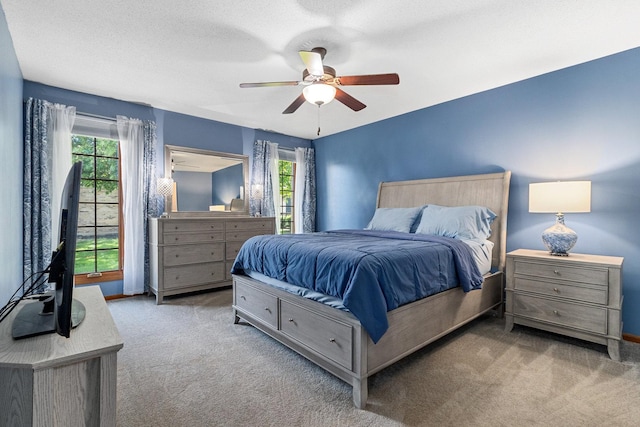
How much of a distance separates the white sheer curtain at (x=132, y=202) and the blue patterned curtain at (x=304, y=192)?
2.63 m

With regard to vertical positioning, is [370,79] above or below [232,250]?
above

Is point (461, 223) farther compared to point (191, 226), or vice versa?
point (191, 226)

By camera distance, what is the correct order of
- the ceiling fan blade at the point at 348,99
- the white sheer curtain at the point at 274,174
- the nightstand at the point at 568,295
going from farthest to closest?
the white sheer curtain at the point at 274,174 → the ceiling fan blade at the point at 348,99 → the nightstand at the point at 568,295

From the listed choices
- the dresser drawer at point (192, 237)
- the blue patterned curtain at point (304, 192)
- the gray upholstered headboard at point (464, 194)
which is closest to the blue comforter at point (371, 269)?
the gray upholstered headboard at point (464, 194)

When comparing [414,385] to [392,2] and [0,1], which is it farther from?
[0,1]

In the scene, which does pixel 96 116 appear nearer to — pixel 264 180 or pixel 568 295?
pixel 264 180

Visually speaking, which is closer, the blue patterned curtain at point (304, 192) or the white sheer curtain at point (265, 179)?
the white sheer curtain at point (265, 179)

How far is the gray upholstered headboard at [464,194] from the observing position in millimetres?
3334

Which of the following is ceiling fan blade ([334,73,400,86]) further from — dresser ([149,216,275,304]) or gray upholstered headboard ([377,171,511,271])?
dresser ([149,216,275,304])

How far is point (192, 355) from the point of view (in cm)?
240

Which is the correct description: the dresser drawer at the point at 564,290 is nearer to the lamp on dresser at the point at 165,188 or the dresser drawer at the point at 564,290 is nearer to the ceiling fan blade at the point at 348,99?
the ceiling fan blade at the point at 348,99

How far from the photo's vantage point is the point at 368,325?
1.78m

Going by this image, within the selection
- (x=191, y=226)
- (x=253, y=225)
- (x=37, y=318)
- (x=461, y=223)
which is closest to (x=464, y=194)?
(x=461, y=223)

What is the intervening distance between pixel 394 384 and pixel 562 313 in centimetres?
170
